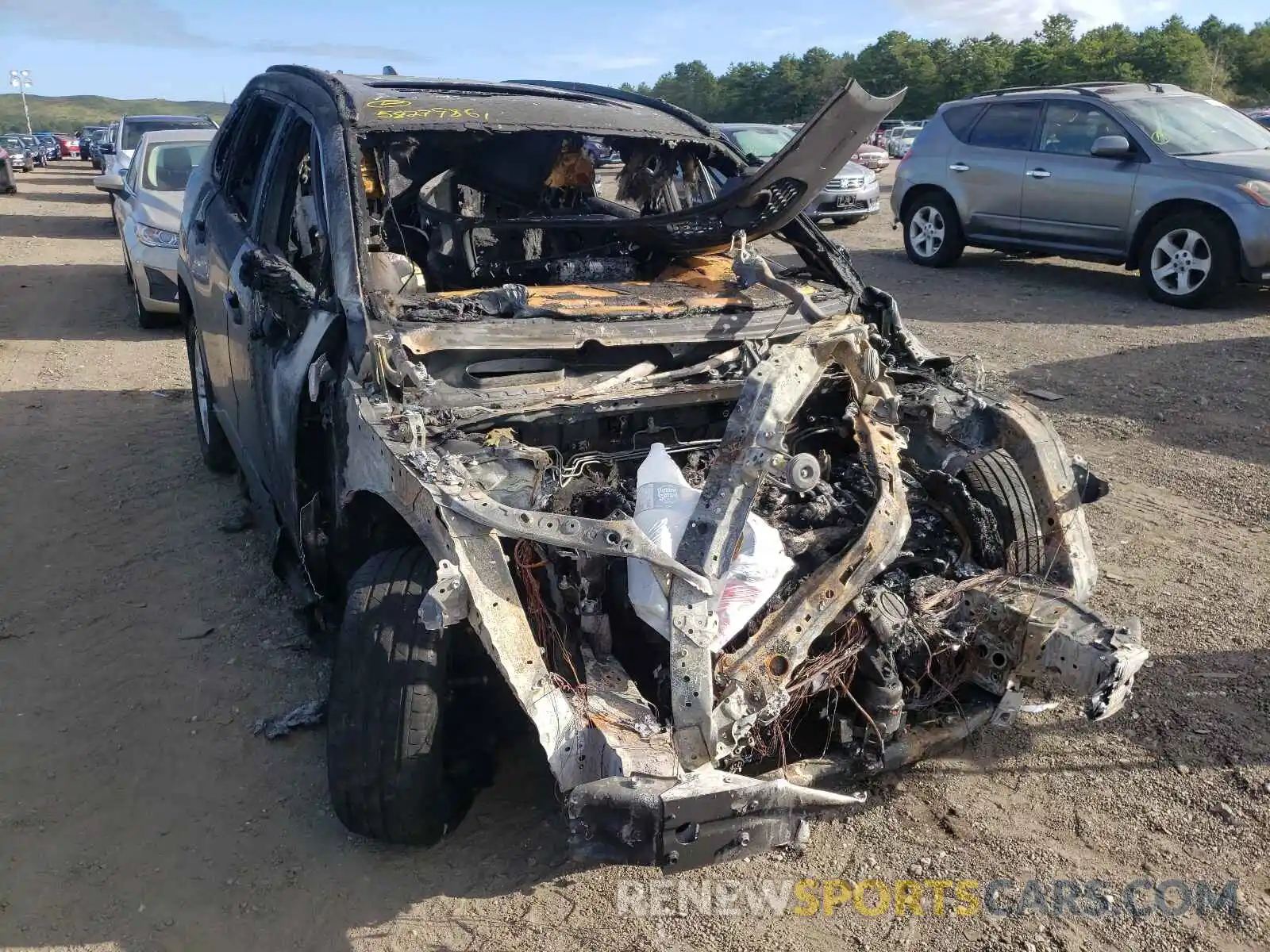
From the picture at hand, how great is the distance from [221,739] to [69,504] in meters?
2.56

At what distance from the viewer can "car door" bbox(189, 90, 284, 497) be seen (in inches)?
165

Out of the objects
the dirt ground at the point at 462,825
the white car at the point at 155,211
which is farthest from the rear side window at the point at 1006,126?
the white car at the point at 155,211

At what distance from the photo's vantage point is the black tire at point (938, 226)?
1151 cm

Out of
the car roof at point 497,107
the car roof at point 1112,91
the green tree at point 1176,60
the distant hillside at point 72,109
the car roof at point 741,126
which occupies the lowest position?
the distant hillside at point 72,109

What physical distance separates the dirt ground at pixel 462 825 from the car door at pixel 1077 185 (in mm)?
4339

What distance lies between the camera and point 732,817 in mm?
2277

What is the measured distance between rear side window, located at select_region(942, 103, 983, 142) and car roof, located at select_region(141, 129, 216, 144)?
308 inches

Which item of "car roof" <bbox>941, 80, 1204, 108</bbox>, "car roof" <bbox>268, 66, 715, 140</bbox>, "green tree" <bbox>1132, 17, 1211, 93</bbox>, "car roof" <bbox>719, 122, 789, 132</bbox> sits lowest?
"car roof" <bbox>719, 122, 789, 132</bbox>

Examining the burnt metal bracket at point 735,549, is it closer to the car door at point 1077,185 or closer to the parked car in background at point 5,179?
the car door at point 1077,185

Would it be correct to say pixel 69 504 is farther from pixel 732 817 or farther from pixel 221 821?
pixel 732 817

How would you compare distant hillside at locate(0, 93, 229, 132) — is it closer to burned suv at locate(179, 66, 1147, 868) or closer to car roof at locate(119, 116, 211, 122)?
car roof at locate(119, 116, 211, 122)

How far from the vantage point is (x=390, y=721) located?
8.89 feet

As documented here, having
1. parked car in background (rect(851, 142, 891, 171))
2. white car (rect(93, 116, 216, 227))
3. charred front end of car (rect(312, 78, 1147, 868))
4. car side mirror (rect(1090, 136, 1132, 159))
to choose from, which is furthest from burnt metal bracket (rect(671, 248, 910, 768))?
parked car in background (rect(851, 142, 891, 171))

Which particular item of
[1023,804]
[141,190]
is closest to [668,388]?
[1023,804]
